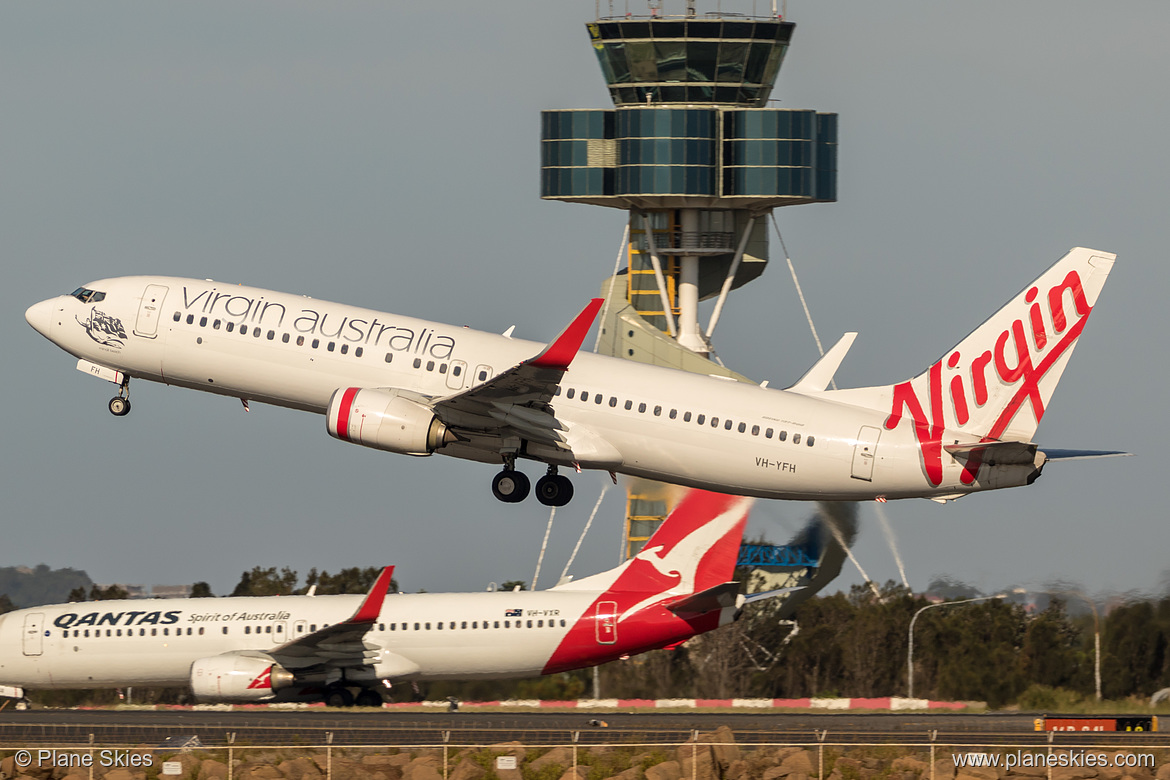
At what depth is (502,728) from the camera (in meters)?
50.9

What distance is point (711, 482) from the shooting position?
5269 centimetres

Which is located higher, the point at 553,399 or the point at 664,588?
the point at 553,399

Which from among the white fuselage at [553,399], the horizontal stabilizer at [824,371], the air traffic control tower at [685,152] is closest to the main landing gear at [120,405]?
the white fuselage at [553,399]

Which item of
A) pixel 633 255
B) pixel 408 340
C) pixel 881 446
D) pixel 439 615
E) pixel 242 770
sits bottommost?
pixel 242 770

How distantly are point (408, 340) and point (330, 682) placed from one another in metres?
11.3

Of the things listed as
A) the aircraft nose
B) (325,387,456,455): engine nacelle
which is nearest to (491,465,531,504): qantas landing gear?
(325,387,456,455): engine nacelle

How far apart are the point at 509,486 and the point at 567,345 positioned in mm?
6412

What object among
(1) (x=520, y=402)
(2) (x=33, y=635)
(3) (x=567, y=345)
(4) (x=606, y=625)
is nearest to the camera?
(3) (x=567, y=345)

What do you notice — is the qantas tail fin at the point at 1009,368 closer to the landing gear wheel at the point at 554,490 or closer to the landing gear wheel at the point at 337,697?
the landing gear wheel at the point at 554,490

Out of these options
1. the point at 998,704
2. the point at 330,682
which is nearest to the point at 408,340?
the point at 330,682

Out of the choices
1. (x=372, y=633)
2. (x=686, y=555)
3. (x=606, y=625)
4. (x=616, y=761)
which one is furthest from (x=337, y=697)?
(x=616, y=761)

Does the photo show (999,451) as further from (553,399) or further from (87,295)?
(87,295)

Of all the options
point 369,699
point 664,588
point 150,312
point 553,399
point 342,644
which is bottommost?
point 369,699

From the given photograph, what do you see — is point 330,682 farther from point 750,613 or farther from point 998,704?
point 750,613
